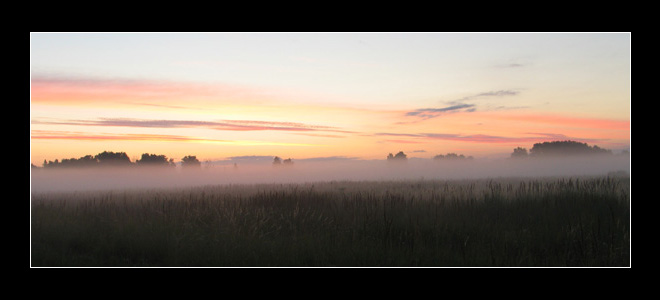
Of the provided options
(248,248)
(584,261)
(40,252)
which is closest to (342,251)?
(248,248)

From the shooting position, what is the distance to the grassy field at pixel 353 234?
618 centimetres

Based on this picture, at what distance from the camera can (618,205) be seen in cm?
810

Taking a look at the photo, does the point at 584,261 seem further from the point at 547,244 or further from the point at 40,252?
the point at 40,252

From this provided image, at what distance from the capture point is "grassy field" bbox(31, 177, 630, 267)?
6.18 metres

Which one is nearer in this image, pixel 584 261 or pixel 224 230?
pixel 584 261

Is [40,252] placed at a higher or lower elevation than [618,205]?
lower

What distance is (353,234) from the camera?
6.83 meters

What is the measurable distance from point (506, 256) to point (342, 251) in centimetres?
236

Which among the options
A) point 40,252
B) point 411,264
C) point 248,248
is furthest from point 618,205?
point 40,252

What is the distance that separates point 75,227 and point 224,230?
2.91 m

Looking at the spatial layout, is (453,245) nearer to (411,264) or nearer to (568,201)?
(411,264)
